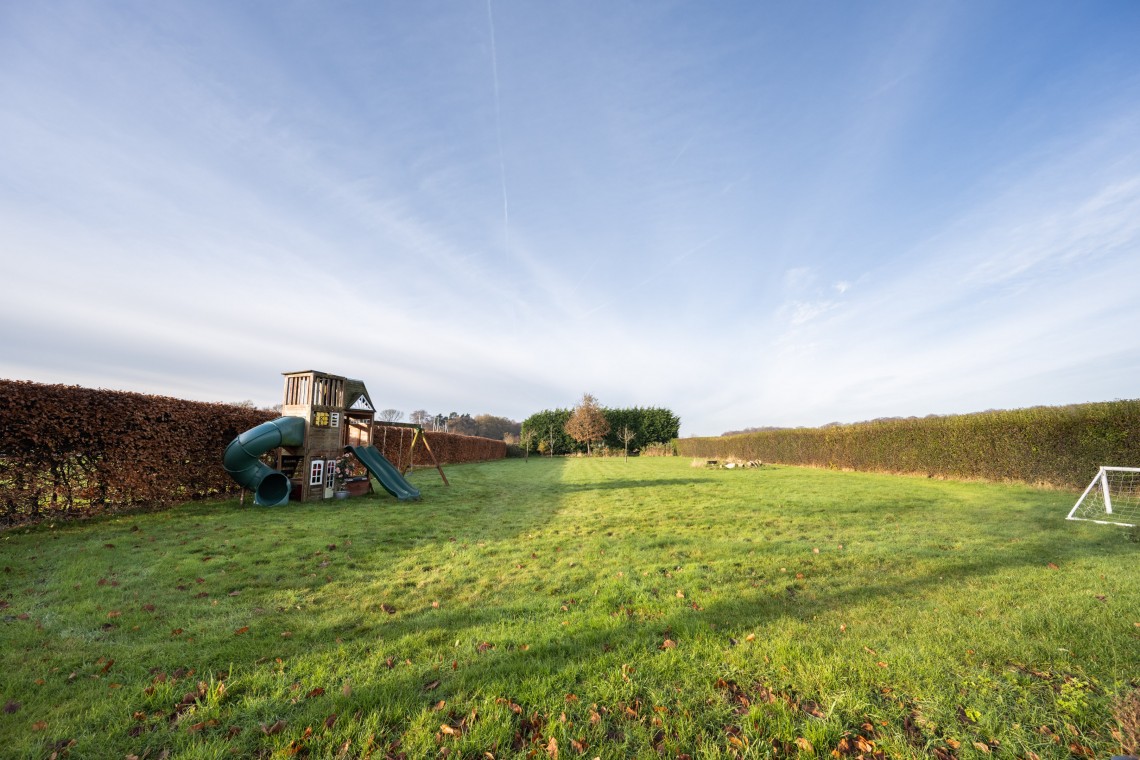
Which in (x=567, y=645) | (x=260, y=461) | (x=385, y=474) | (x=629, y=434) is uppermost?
(x=629, y=434)

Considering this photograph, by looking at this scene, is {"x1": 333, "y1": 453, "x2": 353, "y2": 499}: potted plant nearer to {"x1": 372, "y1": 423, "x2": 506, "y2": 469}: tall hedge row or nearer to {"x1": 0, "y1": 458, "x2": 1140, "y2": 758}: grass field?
{"x1": 372, "y1": 423, "x2": 506, "y2": 469}: tall hedge row

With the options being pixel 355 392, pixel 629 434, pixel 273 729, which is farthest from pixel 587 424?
pixel 273 729

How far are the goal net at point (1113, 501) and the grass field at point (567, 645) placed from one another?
2099mm

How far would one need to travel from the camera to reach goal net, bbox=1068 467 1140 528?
935 centimetres

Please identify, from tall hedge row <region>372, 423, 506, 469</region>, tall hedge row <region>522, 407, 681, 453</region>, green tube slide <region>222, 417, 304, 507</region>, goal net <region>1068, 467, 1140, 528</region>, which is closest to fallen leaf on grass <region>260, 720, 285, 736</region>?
green tube slide <region>222, 417, 304, 507</region>

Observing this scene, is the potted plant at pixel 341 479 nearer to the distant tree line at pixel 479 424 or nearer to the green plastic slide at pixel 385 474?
the green plastic slide at pixel 385 474

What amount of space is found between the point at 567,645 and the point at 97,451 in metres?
11.1

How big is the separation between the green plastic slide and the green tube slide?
6.44ft

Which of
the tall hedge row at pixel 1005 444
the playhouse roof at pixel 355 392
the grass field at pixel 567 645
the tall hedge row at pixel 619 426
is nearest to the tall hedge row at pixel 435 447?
the playhouse roof at pixel 355 392

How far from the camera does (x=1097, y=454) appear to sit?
13.5 m

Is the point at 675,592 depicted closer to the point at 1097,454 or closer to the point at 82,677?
the point at 82,677

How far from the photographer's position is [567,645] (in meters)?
3.95

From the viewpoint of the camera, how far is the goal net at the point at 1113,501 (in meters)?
9.35

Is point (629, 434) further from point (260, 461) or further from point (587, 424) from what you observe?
point (260, 461)
